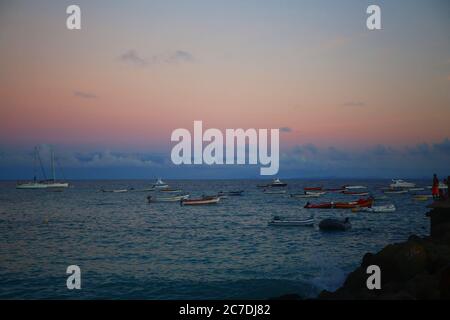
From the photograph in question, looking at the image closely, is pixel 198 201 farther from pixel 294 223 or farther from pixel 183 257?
pixel 183 257

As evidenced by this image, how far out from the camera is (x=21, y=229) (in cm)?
3900

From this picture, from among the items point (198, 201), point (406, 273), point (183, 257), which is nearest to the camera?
point (406, 273)

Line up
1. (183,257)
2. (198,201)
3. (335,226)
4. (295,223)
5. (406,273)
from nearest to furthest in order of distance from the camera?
(406,273) → (183,257) → (335,226) → (295,223) → (198,201)

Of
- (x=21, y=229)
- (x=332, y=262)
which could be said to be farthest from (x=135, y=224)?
(x=332, y=262)

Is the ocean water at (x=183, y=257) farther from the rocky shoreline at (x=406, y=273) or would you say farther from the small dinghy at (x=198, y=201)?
the small dinghy at (x=198, y=201)

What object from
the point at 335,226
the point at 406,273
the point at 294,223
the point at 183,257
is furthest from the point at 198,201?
the point at 406,273

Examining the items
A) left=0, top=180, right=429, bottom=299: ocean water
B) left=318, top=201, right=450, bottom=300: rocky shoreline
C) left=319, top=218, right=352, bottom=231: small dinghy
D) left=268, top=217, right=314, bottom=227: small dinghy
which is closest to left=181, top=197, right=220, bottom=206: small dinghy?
left=0, top=180, right=429, bottom=299: ocean water

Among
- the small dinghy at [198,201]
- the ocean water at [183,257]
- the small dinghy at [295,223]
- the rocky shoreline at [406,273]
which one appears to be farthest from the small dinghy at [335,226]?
the small dinghy at [198,201]

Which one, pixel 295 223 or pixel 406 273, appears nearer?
pixel 406 273

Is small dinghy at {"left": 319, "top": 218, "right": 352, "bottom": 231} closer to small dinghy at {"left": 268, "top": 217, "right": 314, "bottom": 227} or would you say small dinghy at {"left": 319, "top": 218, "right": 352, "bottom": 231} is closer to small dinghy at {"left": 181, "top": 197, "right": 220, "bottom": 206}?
small dinghy at {"left": 268, "top": 217, "right": 314, "bottom": 227}

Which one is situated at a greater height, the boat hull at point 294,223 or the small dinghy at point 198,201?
the boat hull at point 294,223

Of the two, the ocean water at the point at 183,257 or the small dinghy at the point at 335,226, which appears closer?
the ocean water at the point at 183,257
